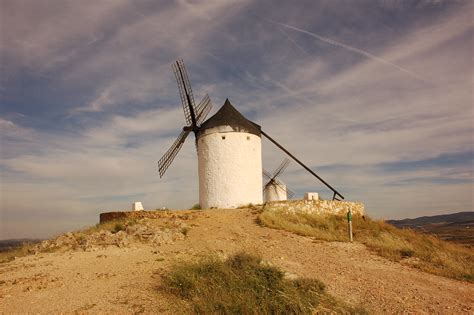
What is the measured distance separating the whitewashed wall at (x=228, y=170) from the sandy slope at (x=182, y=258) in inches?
228

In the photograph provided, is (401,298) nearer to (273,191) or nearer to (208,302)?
(208,302)

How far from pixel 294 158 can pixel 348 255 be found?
10.9 meters

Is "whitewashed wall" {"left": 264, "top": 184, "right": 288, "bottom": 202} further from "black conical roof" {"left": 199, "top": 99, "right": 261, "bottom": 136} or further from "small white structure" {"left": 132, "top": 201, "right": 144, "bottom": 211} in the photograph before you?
"small white structure" {"left": 132, "top": 201, "right": 144, "bottom": 211}

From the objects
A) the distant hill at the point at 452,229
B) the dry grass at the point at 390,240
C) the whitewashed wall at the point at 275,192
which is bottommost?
the distant hill at the point at 452,229

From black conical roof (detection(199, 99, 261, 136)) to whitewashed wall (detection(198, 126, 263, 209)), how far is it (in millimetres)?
258

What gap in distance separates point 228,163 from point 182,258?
9567mm

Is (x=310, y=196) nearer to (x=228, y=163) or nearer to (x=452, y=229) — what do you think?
(x=228, y=163)

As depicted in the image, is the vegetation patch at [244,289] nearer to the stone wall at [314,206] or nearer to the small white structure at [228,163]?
the stone wall at [314,206]

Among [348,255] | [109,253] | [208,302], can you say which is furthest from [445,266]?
[109,253]

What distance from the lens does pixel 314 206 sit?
632 inches

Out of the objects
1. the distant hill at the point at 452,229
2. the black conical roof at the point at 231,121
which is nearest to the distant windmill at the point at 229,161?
the black conical roof at the point at 231,121

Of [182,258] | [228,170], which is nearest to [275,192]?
→ [228,170]

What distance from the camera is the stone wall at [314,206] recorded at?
1545 cm

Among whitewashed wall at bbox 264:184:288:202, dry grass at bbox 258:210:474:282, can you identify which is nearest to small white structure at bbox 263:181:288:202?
whitewashed wall at bbox 264:184:288:202
